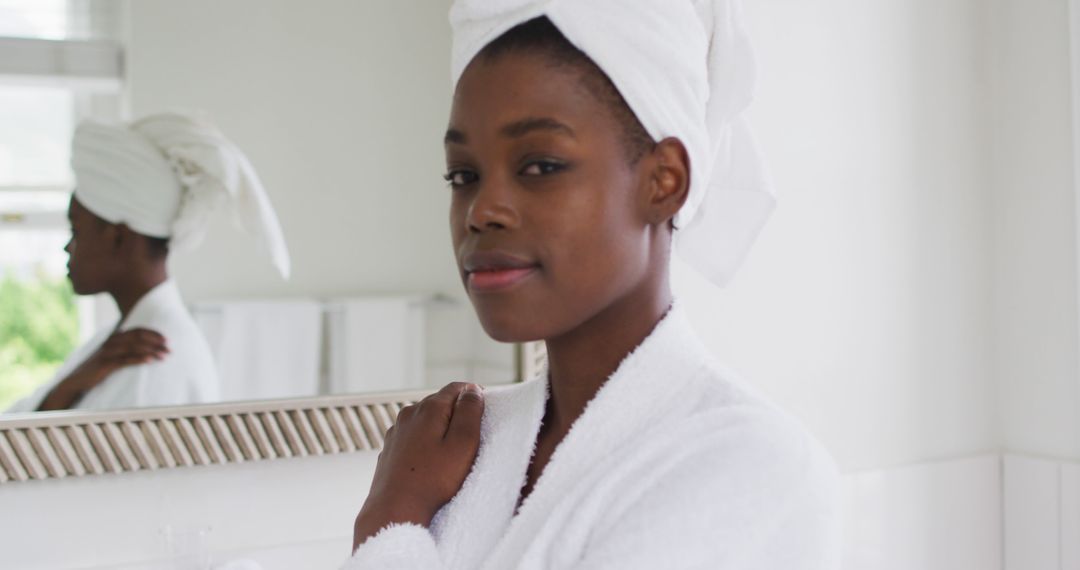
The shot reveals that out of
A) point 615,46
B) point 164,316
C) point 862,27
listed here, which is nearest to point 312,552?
point 164,316

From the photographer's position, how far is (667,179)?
701 millimetres

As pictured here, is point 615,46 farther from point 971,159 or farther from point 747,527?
point 971,159

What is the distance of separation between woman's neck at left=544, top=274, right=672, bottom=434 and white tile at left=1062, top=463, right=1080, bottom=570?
3.73 feet

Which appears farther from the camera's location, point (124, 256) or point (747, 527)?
point (124, 256)

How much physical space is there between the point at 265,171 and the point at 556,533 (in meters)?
0.71

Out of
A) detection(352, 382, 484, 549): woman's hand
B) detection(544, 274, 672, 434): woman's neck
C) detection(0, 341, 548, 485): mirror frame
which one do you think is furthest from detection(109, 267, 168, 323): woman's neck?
detection(544, 274, 672, 434): woman's neck

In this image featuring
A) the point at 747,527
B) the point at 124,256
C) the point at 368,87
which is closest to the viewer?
the point at 747,527

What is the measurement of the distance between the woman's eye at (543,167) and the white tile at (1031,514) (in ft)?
4.24

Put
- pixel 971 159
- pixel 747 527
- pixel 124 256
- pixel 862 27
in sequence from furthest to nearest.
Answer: pixel 971 159, pixel 862 27, pixel 124 256, pixel 747 527

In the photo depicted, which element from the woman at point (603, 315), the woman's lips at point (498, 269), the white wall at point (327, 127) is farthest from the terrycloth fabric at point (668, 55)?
the white wall at point (327, 127)

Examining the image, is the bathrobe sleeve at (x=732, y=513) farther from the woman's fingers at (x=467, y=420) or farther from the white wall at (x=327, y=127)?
the white wall at (x=327, y=127)

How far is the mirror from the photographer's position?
3.76 ft

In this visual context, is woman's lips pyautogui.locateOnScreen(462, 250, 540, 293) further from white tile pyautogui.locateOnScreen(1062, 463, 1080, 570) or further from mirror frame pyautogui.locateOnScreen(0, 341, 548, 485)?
white tile pyautogui.locateOnScreen(1062, 463, 1080, 570)

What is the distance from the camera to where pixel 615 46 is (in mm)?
664
